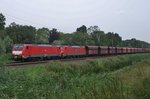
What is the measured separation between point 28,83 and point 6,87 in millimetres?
2561

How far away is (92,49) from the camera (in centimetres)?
8062

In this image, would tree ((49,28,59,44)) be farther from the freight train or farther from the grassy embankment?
the grassy embankment

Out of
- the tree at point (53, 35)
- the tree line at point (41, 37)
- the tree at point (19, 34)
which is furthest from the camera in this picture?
the tree at point (53, 35)

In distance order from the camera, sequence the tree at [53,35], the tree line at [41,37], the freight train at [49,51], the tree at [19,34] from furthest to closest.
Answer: the tree at [53,35] < the tree at [19,34] < the tree line at [41,37] < the freight train at [49,51]

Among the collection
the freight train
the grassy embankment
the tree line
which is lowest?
the grassy embankment

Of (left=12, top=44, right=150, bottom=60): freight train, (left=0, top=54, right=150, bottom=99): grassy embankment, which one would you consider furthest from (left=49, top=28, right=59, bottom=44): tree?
(left=0, top=54, right=150, bottom=99): grassy embankment

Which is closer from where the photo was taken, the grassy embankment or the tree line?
the grassy embankment

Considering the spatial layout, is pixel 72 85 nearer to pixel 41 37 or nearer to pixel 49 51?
pixel 49 51

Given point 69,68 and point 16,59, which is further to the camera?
point 16,59

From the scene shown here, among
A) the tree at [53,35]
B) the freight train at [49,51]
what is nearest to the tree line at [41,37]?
the tree at [53,35]

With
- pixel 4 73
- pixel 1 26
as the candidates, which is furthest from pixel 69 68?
pixel 1 26

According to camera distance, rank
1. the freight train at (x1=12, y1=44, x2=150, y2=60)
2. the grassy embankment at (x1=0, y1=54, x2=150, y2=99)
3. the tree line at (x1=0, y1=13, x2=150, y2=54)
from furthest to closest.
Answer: the tree line at (x1=0, y1=13, x2=150, y2=54) < the freight train at (x1=12, y1=44, x2=150, y2=60) < the grassy embankment at (x1=0, y1=54, x2=150, y2=99)

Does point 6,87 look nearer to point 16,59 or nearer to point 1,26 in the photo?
point 16,59

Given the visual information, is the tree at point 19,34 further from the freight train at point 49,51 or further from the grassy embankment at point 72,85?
the grassy embankment at point 72,85
